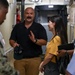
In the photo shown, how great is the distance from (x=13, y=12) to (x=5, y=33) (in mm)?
1111

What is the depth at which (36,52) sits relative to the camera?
318 centimetres

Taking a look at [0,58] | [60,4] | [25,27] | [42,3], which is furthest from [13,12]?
[0,58]

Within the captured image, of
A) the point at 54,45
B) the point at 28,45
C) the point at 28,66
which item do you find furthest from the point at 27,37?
the point at 54,45

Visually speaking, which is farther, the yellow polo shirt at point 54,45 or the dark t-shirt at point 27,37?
the dark t-shirt at point 27,37

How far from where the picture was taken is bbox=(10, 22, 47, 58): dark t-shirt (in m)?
3.15

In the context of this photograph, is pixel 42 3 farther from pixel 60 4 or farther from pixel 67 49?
pixel 67 49

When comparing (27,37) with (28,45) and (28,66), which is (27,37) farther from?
(28,66)

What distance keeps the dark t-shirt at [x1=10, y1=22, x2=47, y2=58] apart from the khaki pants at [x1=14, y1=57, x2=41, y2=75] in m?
0.07

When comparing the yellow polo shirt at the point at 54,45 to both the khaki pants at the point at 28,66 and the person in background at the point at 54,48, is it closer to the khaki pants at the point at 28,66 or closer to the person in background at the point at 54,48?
the person in background at the point at 54,48

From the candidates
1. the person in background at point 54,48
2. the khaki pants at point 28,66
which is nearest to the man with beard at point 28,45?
the khaki pants at point 28,66

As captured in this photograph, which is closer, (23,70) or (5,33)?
(23,70)

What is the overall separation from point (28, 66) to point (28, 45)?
0.98 feet

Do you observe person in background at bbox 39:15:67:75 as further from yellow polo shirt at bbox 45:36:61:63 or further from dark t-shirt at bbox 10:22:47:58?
dark t-shirt at bbox 10:22:47:58

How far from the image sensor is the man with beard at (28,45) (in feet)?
10.3
